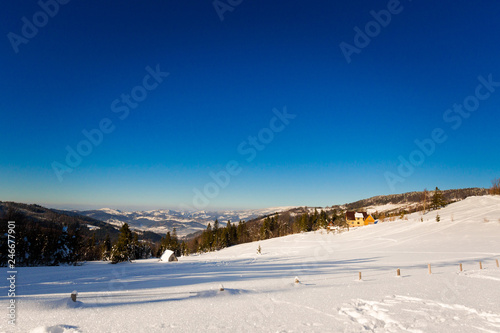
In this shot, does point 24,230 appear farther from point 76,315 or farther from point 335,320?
point 335,320

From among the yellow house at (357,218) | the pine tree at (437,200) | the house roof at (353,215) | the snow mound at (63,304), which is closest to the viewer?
the snow mound at (63,304)

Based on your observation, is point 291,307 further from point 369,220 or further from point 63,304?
point 369,220

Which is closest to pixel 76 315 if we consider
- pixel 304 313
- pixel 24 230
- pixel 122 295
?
pixel 122 295

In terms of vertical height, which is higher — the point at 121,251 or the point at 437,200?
the point at 437,200

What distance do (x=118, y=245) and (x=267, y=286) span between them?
33.2m

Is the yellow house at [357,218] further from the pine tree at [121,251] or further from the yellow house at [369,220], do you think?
the pine tree at [121,251]

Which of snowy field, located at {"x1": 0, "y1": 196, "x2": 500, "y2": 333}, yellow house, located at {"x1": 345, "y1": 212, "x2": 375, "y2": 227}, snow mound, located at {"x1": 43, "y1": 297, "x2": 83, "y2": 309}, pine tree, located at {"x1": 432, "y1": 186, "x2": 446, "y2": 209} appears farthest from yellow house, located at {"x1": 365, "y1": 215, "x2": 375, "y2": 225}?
snow mound, located at {"x1": 43, "y1": 297, "x2": 83, "y2": 309}

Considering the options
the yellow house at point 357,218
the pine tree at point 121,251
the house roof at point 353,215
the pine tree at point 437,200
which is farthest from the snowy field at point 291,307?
the house roof at point 353,215

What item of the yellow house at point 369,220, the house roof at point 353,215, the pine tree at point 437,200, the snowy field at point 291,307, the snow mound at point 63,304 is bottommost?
the yellow house at point 369,220

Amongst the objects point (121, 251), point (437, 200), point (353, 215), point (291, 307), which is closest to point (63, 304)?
point (291, 307)

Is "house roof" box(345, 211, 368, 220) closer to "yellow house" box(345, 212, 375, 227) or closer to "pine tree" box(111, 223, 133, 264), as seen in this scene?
"yellow house" box(345, 212, 375, 227)

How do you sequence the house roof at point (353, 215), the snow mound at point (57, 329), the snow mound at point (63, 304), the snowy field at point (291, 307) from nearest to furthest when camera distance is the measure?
1. the snow mound at point (57, 329)
2. the snowy field at point (291, 307)
3. the snow mound at point (63, 304)
4. the house roof at point (353, 215)

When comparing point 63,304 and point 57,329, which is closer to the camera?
point 57,329

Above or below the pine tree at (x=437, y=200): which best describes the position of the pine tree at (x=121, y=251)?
below
